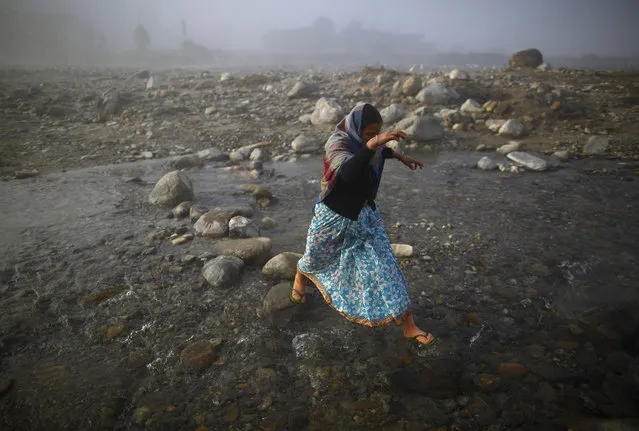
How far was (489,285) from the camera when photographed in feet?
10.1

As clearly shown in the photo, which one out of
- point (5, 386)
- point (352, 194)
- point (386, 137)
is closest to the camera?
point (386, 137)

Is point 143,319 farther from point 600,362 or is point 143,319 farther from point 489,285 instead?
point 600,362

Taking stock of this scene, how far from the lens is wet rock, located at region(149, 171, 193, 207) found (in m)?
4.59

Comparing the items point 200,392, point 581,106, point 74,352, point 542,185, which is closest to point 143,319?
point 74,352

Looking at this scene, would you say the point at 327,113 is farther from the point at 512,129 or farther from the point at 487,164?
the point at 512,129

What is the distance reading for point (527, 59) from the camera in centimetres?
1438

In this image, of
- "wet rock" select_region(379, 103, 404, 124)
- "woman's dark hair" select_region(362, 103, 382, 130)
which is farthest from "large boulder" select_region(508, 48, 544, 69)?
"woman's dark hair" select_region(362, 103, 382, 130)

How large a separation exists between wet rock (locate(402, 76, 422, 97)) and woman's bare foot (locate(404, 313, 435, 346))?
8.41 m

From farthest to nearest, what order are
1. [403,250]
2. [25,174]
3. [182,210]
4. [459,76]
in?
[459,76]
[25,174]
[182,210]
[403,250]

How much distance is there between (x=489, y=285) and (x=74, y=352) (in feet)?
10.4

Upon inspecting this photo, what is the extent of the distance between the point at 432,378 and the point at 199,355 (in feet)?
4.85

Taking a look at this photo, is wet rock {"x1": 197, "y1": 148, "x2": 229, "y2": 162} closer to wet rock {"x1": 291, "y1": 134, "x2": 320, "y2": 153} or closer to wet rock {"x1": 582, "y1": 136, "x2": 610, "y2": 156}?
wet rock {"x1": 291, "y1": 134, "x2": 320, "y2": 153}

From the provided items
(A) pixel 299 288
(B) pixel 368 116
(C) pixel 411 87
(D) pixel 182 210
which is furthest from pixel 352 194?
(C) pixel 411 87

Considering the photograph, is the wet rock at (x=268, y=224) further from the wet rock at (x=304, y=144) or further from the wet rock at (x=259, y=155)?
the wet rock at (x=304, y=144)
